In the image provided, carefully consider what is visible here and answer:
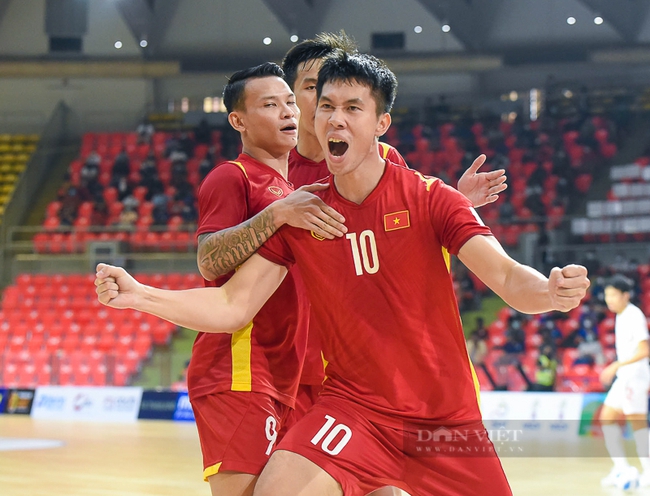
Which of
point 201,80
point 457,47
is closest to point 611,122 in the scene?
point 457,47

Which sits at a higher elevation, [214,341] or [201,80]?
[201,80]

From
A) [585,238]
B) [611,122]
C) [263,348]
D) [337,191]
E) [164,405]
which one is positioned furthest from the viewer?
[611,122]

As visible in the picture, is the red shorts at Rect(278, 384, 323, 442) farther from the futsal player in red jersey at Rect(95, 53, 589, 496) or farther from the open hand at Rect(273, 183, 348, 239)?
the open hand at Rect(273, 183, 348, 239)

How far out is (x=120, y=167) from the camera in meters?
22.9

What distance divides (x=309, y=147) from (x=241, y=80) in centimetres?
58

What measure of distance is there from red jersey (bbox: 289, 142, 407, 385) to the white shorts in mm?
4954

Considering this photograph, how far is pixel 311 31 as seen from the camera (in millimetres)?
24500

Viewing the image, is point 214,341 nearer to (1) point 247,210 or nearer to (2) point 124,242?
(1) point 247,210

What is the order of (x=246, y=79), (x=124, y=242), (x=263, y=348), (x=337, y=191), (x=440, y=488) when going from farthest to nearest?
(x=124, y=242) < (x=246, y=79) < (x=263, y=348) < (x=337, y=191) < (x=440, y=488)

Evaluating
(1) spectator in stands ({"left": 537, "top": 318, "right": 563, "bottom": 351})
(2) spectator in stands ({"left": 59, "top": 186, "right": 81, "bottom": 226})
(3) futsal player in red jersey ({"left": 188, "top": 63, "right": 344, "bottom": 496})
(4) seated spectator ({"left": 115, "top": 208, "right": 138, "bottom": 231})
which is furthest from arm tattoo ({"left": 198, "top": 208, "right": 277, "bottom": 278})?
(2) spectator in stands ({"left": 59, "top": 186, "right": 81, "bottom": 226})

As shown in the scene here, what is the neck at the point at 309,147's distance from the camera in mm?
4355

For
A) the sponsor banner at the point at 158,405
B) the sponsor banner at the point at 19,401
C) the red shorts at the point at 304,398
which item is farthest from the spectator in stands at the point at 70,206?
the red shorts at the point at 304,398

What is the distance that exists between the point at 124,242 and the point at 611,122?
39.5 ft

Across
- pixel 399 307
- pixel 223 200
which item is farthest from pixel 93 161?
pixel 399 307
